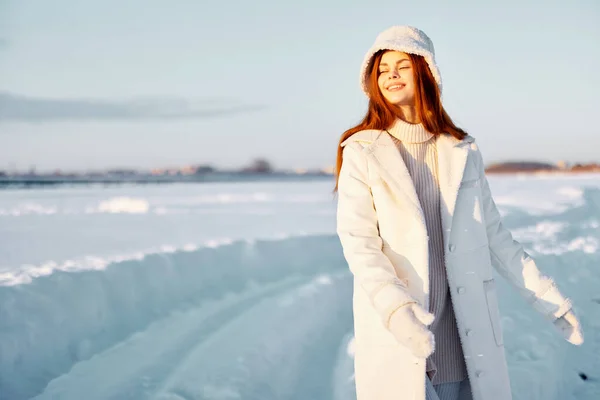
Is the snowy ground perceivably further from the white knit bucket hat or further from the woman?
the white knit bucket hat

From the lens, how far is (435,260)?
237 cm

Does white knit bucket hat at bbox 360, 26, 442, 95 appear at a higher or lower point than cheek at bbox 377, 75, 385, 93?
higher

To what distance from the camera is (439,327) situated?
2.38 m

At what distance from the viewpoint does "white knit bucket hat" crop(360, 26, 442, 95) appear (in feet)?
7.88

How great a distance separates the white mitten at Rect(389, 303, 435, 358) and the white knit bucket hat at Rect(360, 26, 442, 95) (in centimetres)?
104

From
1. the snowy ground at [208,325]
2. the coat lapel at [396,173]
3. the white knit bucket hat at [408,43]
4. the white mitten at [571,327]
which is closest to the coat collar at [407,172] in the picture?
the coat lapel at [396,173]

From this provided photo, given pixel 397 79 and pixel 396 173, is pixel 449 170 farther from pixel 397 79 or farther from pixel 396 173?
pixel 397 79

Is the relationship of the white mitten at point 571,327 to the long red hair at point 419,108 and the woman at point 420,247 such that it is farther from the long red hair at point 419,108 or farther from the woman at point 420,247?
the long red hair at point 419,108

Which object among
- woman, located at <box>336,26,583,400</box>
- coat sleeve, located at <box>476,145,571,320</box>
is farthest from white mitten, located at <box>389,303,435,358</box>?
coat sleeve, located at <box>476,145,571,320</box>

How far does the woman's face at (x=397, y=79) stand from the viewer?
2467 mm

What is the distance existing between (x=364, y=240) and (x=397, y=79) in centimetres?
75

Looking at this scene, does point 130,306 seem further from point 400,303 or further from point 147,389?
point 400,303

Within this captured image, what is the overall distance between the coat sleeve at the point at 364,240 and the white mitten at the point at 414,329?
0.09 feet

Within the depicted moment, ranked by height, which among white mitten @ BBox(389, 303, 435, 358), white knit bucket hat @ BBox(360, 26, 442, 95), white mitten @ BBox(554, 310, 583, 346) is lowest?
white mitten @ BBox(554, 310, 583, 346)
